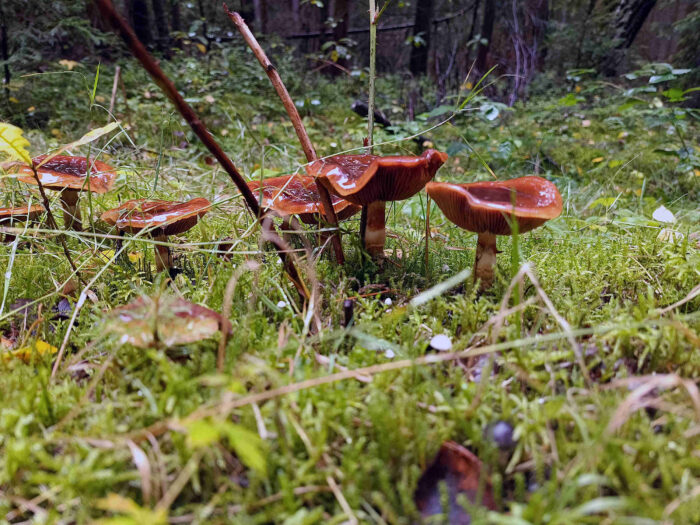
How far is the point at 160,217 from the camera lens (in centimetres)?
189

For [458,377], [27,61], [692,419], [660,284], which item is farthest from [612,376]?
[27,61]

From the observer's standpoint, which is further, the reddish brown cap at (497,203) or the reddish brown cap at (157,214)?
the reddish brown cap at (157,214)

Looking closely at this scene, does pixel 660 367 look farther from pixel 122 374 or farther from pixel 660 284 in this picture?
pixel 122 374

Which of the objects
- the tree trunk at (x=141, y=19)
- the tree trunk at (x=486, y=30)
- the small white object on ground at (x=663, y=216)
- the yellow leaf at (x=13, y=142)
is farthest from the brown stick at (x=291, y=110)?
the tree trunk at (x=486, y=30)

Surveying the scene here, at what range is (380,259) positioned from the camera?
2145mm

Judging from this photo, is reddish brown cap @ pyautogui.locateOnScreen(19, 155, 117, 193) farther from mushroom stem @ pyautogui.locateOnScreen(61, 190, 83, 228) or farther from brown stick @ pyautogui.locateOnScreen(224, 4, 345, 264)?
brown stick @ pyautogui.locateOnScreen(224, 4, 345, 264)

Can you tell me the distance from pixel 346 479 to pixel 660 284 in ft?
5.56

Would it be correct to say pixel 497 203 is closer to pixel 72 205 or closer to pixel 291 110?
pixel 291 110

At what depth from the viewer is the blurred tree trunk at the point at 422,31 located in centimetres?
1159

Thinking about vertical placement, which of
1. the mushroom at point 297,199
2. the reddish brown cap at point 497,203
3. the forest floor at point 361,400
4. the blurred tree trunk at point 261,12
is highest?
Answer: the blurred tree trunk at point 261,12

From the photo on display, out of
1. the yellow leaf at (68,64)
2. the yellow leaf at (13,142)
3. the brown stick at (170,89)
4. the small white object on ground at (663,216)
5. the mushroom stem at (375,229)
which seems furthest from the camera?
the yellow leaf at (68,64)

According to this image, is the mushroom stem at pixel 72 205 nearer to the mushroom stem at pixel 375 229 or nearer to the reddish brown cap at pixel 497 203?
the mushroom stem at pixel 375 229

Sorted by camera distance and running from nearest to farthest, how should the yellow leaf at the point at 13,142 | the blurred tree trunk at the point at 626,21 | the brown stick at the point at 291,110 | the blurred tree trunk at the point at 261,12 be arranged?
the yellow leaf at the point at 13,142 → the brown stick at the point at 291,110 → the blurred tree trunk at the point at 626,21 → the blurred tree trunk at the point at 261,12

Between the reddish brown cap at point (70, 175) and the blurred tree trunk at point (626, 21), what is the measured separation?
1269 centimetres
